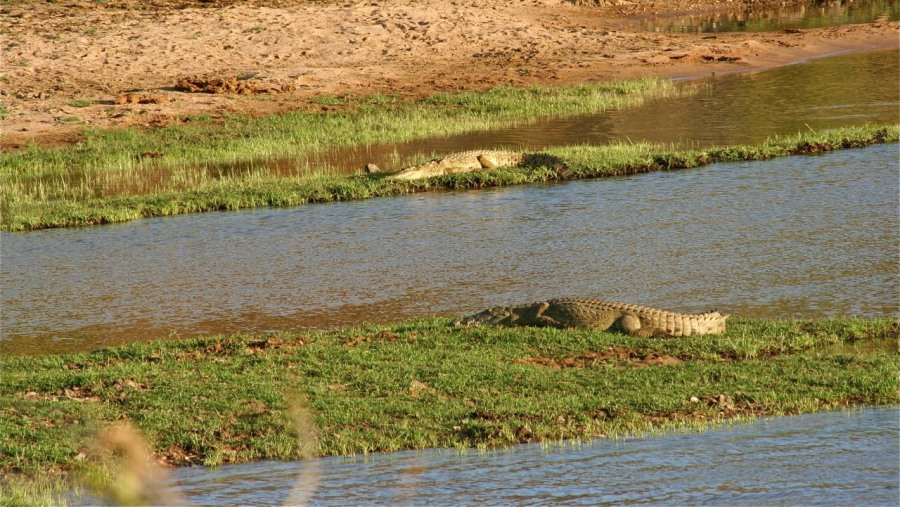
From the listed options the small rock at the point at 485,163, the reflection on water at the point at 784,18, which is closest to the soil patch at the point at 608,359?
the small rock at the point at 485,163

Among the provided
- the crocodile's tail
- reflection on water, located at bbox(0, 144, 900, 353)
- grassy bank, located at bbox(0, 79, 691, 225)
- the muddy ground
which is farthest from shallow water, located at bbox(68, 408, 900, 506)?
the muddy ground

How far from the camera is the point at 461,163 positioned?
16.7 meters

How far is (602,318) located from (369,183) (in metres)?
7.80

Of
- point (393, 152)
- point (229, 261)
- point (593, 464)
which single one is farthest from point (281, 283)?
point (393, 152)

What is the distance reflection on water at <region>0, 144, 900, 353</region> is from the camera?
10180 millimetres

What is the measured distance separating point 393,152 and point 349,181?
313 centimetres

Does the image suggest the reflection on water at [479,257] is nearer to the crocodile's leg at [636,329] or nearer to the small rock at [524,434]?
the crocodile's leg at [636,329]

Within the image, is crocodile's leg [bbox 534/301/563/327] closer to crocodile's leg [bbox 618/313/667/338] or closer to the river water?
crocodile's leg [bbox 618/313/667/338]

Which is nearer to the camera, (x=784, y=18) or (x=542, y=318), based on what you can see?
(x=542, y=318)

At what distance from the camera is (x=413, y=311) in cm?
1017

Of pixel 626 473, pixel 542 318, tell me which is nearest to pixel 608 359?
pixel 542 318

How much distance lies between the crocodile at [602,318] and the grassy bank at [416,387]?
0.17 metres

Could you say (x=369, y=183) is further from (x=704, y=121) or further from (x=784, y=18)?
(x=784, y=18)

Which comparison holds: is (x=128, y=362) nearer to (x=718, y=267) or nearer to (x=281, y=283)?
(x=281, y=283)
